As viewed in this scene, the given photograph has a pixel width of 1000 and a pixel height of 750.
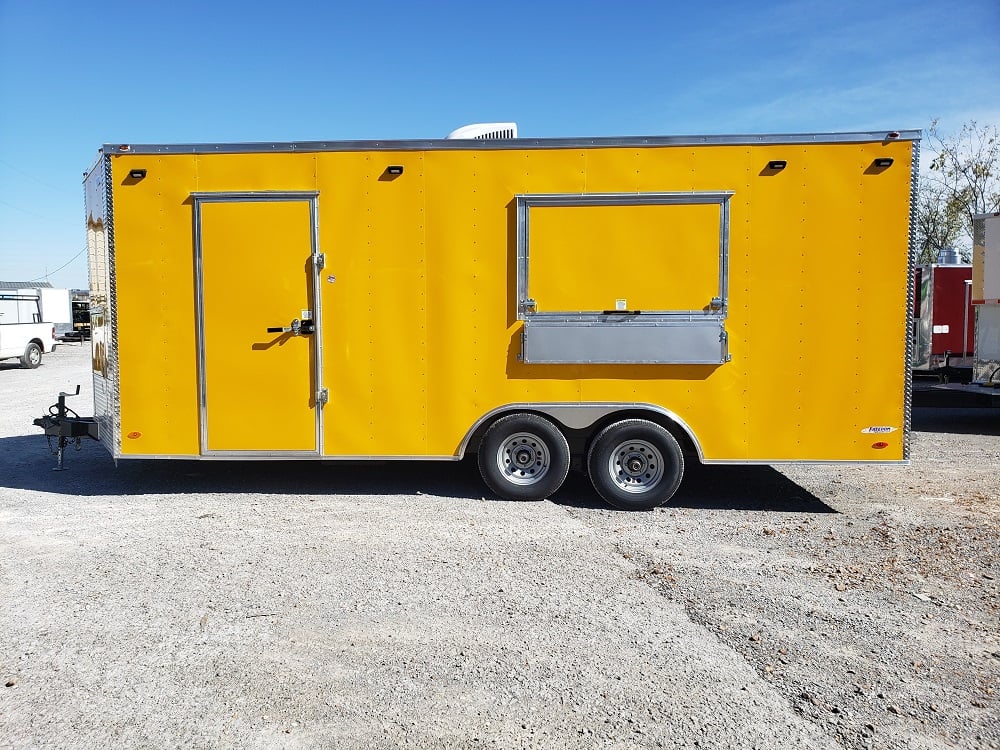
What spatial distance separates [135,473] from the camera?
802 cm

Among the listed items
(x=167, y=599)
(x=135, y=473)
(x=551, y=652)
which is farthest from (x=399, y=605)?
(x=135, y=473)

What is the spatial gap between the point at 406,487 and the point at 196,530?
6.67 ft

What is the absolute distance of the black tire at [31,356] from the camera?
2236 cm

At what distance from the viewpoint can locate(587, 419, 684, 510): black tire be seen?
21.3 feet

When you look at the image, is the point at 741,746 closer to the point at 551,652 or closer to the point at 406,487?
the point at 551,652

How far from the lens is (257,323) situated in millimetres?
6652

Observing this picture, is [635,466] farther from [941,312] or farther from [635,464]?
[941,312]

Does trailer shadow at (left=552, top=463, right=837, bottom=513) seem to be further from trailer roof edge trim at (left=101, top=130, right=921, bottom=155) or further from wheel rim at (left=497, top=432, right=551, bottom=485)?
trailer roof edge trim at (left=101, top=130, right=921, bottom=155)

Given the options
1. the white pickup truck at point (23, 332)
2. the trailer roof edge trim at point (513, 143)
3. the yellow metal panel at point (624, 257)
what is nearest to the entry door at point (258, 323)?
the trailer roof edge trim at point (513, 143)

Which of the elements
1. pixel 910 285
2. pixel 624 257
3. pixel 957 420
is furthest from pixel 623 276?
pixel 957 420

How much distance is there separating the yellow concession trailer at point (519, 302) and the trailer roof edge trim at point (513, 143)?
0.7 inches

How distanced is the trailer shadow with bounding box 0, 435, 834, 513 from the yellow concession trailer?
0.62m

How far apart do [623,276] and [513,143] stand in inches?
57.2

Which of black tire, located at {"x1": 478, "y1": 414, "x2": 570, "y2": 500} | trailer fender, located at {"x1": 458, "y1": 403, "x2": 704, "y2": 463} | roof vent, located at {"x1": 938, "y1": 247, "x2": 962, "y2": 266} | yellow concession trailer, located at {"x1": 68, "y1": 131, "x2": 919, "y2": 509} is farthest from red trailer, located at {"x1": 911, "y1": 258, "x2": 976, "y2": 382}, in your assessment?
black tire, located at {"x1": 478, "y1": 414, "x2": 570, "y2": 500}
